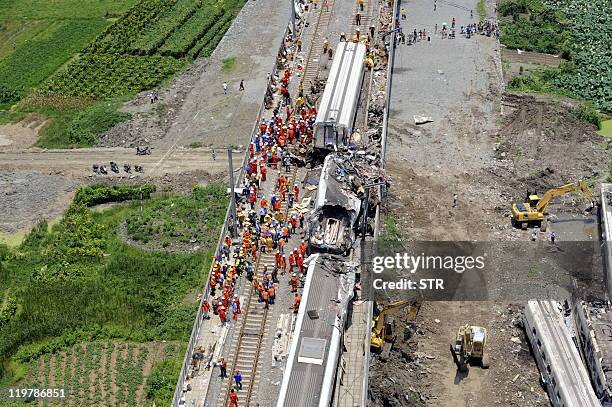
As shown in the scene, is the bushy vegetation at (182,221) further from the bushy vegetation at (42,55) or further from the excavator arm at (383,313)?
the bushy vegetation at (42,55)

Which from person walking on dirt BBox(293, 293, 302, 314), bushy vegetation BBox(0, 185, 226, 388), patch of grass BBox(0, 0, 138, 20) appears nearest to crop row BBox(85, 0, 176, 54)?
patch of grass BBox(0, 0, 138, 20)

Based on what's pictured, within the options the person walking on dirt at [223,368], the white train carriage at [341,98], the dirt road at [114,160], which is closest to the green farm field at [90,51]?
the dirt road at [114,160]

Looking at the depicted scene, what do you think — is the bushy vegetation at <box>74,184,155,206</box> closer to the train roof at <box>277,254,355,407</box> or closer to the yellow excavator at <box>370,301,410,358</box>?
the train roof at <box>277,254,355,407</box>

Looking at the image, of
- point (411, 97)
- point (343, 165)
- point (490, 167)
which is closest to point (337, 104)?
point (343, 165)

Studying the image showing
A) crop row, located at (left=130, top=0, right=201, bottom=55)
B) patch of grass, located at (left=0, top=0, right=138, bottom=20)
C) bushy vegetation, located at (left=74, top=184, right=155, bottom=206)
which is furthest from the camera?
patch of grass, located at (left=0, top=0, right=138, bottom=20)

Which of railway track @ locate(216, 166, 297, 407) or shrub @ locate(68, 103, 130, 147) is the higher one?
railway track @ locate(216, 166, 297, 407)

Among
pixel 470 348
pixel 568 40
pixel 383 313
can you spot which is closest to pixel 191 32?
pixel 568 40

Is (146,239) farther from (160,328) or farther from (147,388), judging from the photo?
(147,388)
